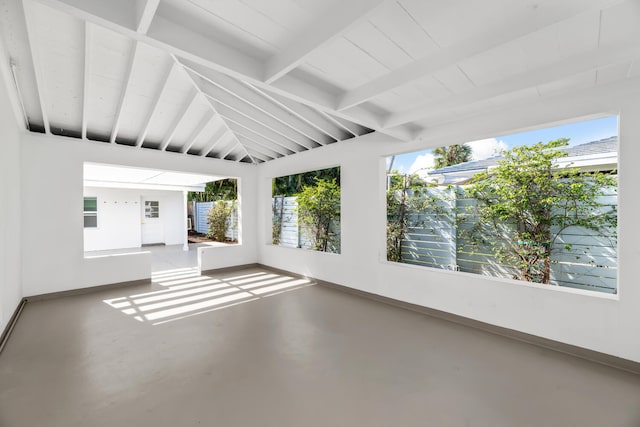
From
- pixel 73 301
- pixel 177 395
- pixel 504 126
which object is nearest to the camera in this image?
pixel 177 395

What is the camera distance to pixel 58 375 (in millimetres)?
2451

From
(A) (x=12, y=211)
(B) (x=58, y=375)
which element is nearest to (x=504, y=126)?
(B) (x=58, y=375)

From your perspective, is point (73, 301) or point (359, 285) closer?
point (73, 301)

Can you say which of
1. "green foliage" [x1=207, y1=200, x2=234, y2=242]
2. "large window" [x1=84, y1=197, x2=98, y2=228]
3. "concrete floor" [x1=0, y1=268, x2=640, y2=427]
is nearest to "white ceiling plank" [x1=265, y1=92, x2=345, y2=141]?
"concrete floor" [x1=0, y1=268, x2=640, y2=427]

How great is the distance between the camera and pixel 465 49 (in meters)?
2.17

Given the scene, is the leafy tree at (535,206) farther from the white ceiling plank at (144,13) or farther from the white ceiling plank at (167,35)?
the white ceiling plank at (144,13)

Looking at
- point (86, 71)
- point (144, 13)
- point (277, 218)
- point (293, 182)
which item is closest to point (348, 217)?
point (277, 218)

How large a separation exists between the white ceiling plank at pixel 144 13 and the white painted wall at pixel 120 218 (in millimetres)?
10368

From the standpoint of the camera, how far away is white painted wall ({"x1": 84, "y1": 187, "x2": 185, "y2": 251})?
9.90 m

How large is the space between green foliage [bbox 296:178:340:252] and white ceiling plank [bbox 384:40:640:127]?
3053 millimetres

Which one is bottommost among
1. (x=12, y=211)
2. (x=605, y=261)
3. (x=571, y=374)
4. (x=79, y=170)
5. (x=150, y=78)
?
(x=571, y=374)

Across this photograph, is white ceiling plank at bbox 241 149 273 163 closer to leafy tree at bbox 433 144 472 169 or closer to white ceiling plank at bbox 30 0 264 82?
white ceiling plank at bbox 30 0 264 82

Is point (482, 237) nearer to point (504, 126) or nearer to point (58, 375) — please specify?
point (504, 126)

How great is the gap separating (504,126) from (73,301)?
6630 mm
